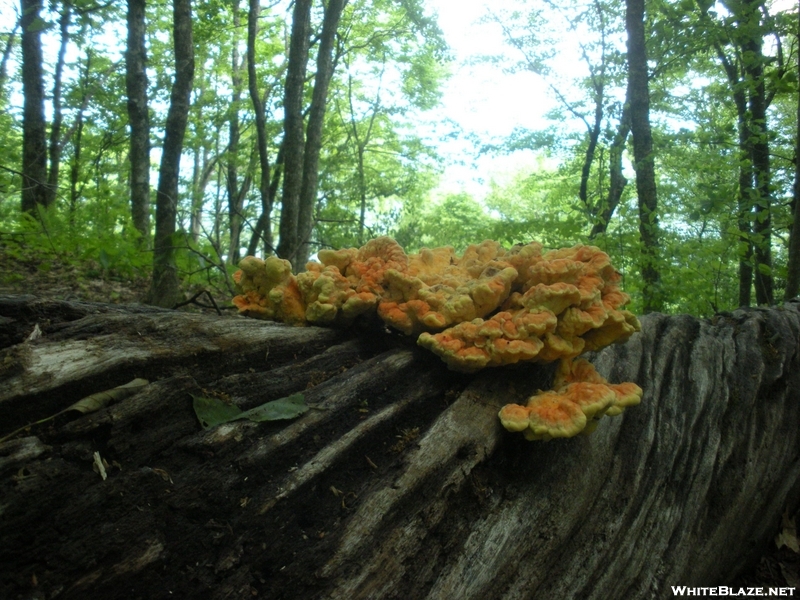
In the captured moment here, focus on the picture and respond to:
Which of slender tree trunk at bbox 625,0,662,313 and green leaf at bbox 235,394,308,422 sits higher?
slender tree trunk at bbox 625,0,662,313

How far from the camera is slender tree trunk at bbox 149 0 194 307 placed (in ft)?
17.3

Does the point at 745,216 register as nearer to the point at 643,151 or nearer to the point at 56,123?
the point at 643,151

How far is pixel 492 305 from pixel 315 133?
6.14 m

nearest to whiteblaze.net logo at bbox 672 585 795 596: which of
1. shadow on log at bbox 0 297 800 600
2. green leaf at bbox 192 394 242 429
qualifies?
shadow on log at bbox 0 297 800 600

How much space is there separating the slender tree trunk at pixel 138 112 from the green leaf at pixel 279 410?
555 cm

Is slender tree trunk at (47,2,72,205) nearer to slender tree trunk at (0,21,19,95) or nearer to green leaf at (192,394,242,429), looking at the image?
slender tree trunk at (0,21,19,95)

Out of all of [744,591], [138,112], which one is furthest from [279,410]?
[138,112]

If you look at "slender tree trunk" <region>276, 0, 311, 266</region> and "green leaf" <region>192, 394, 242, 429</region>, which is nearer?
"green leaf" <region>192, 394, 242, 429</region>

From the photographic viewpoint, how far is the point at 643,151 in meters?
6.68

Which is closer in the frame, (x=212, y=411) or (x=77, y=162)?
(x=212, y=411)

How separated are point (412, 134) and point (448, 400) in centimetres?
1677

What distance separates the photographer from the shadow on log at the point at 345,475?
1536 mm

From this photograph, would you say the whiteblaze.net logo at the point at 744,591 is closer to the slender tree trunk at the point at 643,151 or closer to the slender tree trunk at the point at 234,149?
the slender tree trunk at the point at 643,151

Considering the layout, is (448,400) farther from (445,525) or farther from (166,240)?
(166,240)
